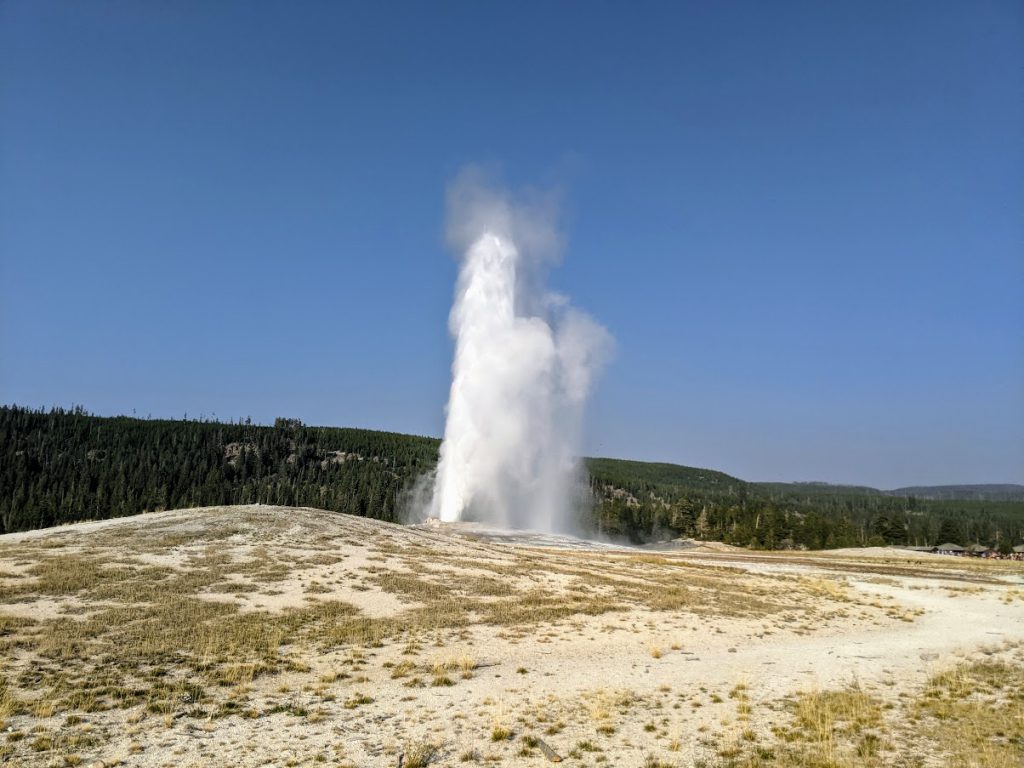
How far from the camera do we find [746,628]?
Result: 2648cm

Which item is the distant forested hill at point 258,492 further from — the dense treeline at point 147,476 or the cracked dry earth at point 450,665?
the cracked dry earth at point 450,665

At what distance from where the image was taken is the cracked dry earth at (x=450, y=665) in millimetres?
12219

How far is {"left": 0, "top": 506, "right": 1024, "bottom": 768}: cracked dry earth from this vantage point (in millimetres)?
12219

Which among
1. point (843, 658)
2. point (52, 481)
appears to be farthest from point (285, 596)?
point (52, 481)

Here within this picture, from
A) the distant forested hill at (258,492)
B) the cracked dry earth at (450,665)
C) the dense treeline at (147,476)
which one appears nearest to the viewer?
the cracked dry earth at (450,665)

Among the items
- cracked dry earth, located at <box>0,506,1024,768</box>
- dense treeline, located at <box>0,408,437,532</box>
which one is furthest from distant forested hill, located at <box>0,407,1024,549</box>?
cracked dry earth, located at <box>0,506,1024,768</box>

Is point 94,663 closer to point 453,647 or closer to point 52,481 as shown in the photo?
point 453,647

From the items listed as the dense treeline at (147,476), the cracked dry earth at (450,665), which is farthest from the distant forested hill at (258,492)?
the cracked dry earth at (450,665)

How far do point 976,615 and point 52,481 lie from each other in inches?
6644

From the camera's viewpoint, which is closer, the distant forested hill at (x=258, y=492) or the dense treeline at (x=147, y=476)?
the distant forested hill at (x=258, y=492)

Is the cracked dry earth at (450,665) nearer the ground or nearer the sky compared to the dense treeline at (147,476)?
nearer the sky

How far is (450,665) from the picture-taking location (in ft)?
59.9

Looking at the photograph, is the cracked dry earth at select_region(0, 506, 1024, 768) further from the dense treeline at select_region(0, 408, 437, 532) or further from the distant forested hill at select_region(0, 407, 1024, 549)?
the dense treeline at select_region(0, 408, 437, 532)

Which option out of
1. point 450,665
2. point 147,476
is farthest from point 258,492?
point 450,665
